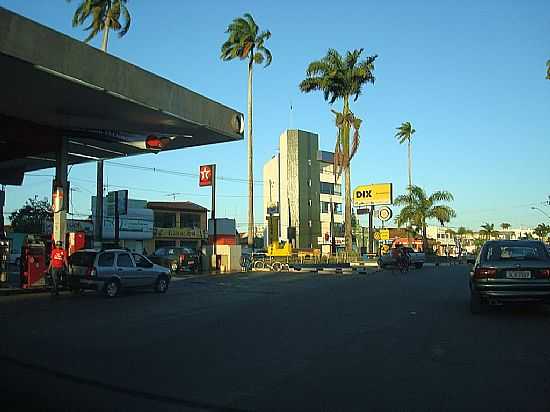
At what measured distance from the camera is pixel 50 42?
1460 centimetres

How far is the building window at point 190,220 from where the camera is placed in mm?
72188

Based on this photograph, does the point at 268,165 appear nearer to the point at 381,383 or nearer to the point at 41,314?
the point at 41,314

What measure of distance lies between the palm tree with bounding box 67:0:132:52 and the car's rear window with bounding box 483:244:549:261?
37921mm

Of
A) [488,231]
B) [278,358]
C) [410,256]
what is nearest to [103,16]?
[410,256]

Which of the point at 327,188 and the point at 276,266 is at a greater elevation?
the point at 327,188

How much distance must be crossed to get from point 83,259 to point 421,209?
50539 mm

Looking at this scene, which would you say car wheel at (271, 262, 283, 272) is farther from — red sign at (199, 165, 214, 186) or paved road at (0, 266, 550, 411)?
paved road at (0, 266, 550, 411)

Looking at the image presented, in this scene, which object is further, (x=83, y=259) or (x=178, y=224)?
(x=178, y=224)

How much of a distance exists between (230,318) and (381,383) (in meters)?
6.89

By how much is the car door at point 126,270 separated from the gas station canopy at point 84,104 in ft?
16.5

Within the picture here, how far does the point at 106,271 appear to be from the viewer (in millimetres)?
19641

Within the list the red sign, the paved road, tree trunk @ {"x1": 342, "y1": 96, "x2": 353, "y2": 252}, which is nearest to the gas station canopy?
the paved road

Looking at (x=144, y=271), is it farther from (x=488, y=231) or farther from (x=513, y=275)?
(x=488, y=231)

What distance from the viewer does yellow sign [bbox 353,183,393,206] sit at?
218 feet
